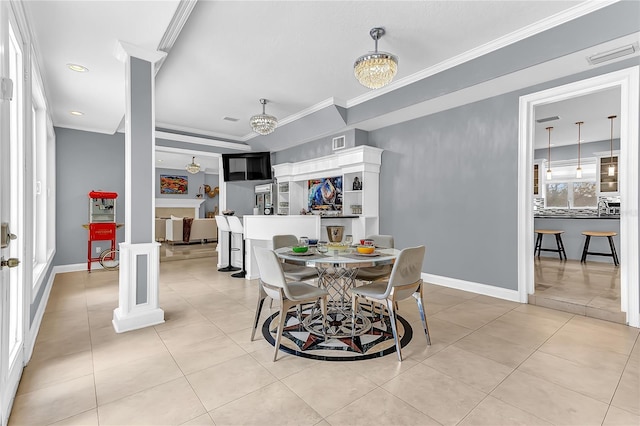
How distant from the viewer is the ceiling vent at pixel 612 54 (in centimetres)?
279

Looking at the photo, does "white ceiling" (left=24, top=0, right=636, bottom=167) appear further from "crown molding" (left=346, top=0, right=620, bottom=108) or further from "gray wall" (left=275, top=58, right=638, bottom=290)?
"gray wall" (left=275, top=58, right=638, bottom=290)

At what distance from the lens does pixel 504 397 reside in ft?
6.23

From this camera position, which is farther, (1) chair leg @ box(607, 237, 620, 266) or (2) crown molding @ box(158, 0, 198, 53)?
(1) chair leg @ box(607, 237, 620, 266)

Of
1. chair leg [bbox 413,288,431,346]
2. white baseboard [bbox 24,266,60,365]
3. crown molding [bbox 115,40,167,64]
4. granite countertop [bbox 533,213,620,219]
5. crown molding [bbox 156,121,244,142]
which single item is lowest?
white baseboard [bbox 24,266,60,365]

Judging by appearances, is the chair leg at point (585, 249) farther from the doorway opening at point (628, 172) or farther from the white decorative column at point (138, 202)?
the white decorative column at point (138, 202)

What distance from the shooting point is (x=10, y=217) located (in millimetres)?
2053

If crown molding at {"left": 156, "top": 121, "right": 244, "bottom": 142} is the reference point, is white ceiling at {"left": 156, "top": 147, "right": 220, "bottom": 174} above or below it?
below

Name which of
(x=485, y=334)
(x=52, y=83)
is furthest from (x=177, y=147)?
(x=485, y=334)

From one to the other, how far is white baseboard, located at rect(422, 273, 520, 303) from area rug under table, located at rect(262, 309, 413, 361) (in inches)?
63.8

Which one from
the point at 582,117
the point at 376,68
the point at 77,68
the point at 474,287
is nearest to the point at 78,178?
the point at 77,68

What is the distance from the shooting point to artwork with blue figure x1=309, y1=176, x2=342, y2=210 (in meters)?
6.22

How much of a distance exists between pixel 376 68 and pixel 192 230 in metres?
7.54

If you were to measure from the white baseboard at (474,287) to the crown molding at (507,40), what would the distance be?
283 centimetres

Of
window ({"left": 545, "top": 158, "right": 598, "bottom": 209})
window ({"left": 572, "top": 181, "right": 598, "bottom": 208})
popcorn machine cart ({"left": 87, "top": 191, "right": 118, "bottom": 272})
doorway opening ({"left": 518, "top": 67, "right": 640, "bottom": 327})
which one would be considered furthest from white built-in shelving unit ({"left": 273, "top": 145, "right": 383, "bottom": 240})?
window ({"left": 572, "top": 181, "right": 598, "bottom": 208})
